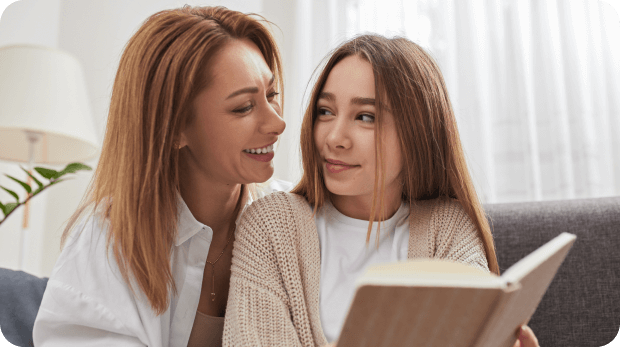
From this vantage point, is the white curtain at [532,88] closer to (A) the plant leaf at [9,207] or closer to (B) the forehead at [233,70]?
(B) the forehead at [233,70]


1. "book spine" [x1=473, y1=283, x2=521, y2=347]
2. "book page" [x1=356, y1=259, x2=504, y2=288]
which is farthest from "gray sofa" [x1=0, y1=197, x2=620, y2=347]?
"book page" [x1=356, y1=259, x2=504, y2=288]

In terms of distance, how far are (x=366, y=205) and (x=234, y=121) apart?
1.19 feet

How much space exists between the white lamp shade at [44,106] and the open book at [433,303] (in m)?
1.76

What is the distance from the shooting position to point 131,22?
2590 millimetres

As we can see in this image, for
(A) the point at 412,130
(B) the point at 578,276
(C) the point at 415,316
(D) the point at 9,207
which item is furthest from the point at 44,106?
(B) the point at 578,276

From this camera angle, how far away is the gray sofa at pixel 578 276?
135 cm

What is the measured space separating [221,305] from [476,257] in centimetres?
61

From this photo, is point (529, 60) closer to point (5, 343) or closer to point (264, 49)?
point (264, 49)

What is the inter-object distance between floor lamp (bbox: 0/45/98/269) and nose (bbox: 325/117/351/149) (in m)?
1.36

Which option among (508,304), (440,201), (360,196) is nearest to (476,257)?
(440,201)

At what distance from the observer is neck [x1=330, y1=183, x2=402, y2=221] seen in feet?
3.73

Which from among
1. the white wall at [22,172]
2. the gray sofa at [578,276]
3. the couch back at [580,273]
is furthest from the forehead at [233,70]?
the white wall at [22,172]

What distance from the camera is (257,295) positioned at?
0.95 metres

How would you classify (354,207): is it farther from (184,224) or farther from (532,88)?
(532,88)
